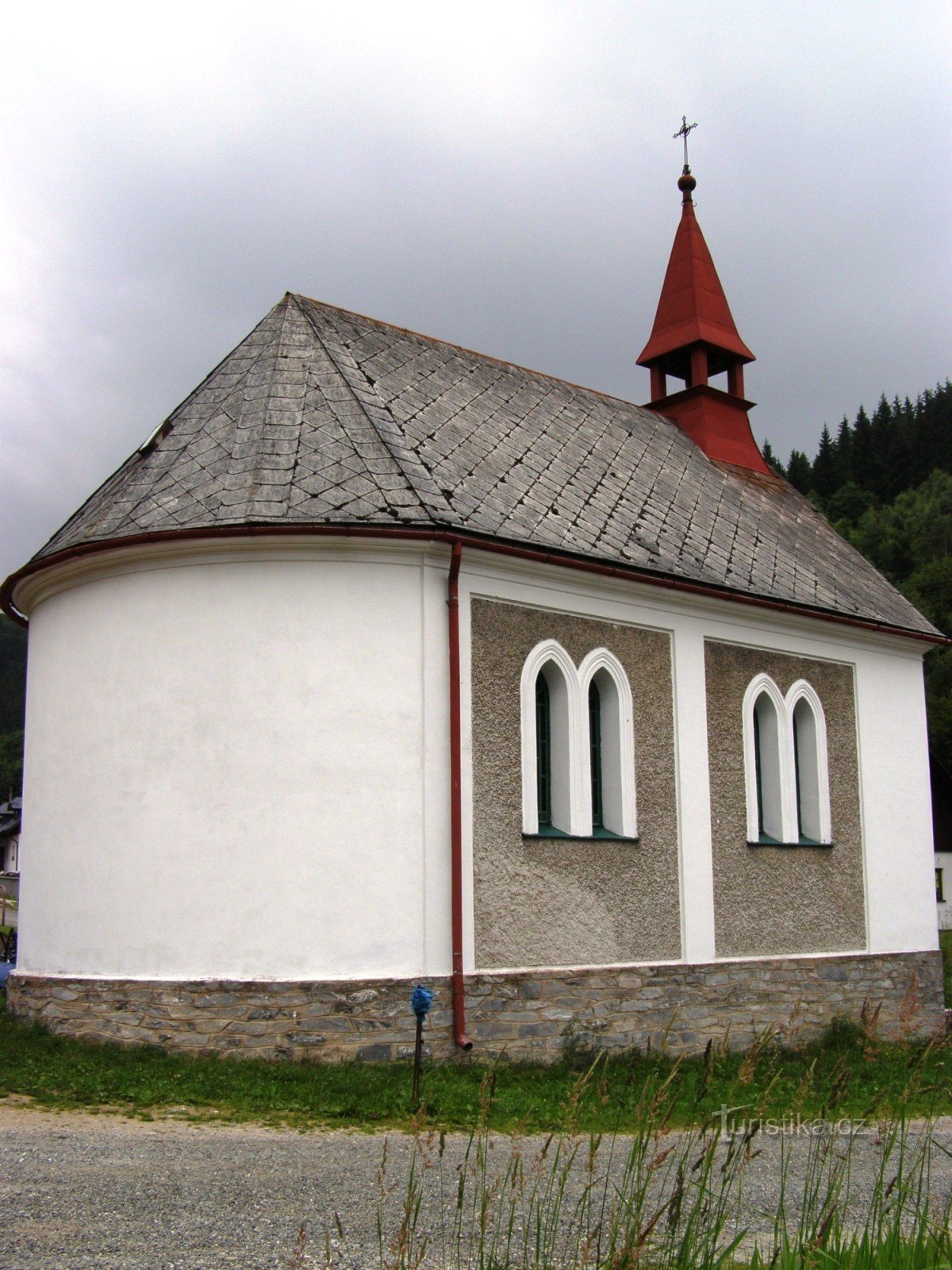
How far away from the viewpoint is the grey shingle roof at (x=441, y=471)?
1092 centimetres

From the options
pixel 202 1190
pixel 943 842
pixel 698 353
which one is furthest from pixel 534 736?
pixel 943 842

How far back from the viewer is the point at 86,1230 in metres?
5.41

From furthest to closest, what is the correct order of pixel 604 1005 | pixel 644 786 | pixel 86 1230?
pixel 644 786 < pixel 604 1005 < pixel 86 1230

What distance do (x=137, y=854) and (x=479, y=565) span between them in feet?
12.5

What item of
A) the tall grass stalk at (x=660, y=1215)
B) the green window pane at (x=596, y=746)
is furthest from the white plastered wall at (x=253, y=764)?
the tall grass stalk at (x=660, y=1215)

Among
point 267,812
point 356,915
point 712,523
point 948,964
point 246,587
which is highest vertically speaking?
point 712,523

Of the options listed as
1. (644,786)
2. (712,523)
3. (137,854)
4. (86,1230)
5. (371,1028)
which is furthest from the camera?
(712,523)

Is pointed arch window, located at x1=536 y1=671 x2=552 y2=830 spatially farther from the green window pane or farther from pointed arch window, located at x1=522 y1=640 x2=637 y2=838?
the green window pane

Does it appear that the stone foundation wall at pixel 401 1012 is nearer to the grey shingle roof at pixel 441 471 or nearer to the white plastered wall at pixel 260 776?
the white plastered wall at pixel 260 776

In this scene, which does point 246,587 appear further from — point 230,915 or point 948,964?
point 948,964

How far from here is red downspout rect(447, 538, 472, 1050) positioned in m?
9.96

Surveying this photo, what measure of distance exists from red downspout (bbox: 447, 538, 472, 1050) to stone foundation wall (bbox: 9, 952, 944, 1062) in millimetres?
97

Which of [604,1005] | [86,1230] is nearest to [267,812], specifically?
[604,1005]

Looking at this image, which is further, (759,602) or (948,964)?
(948,964)
